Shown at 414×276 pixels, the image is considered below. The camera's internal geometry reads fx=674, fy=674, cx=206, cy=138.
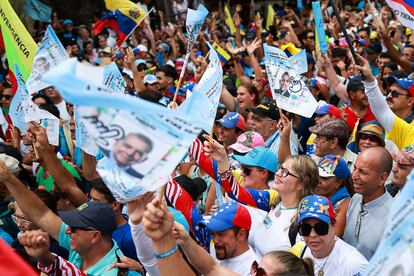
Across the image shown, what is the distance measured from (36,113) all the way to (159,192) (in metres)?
3.53

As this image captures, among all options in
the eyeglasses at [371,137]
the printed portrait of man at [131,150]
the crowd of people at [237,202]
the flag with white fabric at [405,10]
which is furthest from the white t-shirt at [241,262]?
the flag with white fabric at [405,10]

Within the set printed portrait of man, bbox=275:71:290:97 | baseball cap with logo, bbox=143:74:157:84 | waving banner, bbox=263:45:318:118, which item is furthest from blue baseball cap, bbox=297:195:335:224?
baseball cap with logo, bbox=143:74:157:84

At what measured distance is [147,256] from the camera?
3.41 metres

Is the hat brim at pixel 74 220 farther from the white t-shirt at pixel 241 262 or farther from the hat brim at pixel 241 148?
the hat brim at pixel 241 148

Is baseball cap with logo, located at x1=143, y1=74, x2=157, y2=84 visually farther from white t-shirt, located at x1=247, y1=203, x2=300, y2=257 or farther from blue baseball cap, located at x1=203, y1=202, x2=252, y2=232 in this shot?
blue baseball cap, located at x1=203, y1=202, x2=252, y2=232

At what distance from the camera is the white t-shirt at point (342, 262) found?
3.72 meters

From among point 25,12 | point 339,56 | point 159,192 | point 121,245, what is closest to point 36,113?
point 121,245

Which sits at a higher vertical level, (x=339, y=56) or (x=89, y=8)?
(x=339, y=56)

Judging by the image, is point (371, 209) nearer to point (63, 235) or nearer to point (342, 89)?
point (63, 235)

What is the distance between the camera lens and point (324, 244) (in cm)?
381

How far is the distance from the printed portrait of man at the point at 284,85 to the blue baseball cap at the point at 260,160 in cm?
92

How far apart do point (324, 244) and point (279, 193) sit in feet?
2.66

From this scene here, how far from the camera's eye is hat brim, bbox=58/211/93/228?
3.88 metres

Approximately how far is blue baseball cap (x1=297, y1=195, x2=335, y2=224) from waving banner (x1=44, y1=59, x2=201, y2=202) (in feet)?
4.63
